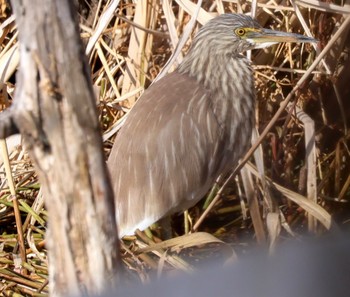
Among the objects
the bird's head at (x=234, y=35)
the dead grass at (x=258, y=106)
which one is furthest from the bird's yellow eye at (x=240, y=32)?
the dead grass at (x=258, y=106)

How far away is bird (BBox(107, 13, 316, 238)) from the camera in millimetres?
2820

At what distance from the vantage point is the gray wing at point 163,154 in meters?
2.82

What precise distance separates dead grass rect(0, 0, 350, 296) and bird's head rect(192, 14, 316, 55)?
112mm

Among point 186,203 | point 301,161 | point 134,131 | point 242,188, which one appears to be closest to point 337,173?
point 301,161

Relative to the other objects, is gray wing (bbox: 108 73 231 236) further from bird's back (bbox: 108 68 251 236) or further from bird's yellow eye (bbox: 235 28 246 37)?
bird's yellow eye (bbox: 235 28 246 37)

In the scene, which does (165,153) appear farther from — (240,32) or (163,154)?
(240,32)

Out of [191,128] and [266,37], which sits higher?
[266,37]

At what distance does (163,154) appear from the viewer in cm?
284

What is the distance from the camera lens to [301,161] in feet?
10.9

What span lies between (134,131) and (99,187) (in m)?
1.37

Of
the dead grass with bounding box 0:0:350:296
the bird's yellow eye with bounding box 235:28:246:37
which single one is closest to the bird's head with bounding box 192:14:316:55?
the bird's yellow eye with bounding box 235:28:246:37

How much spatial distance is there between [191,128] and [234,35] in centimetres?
37

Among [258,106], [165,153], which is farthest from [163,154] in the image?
[258,106]

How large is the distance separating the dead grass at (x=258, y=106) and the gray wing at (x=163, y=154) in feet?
0.57
